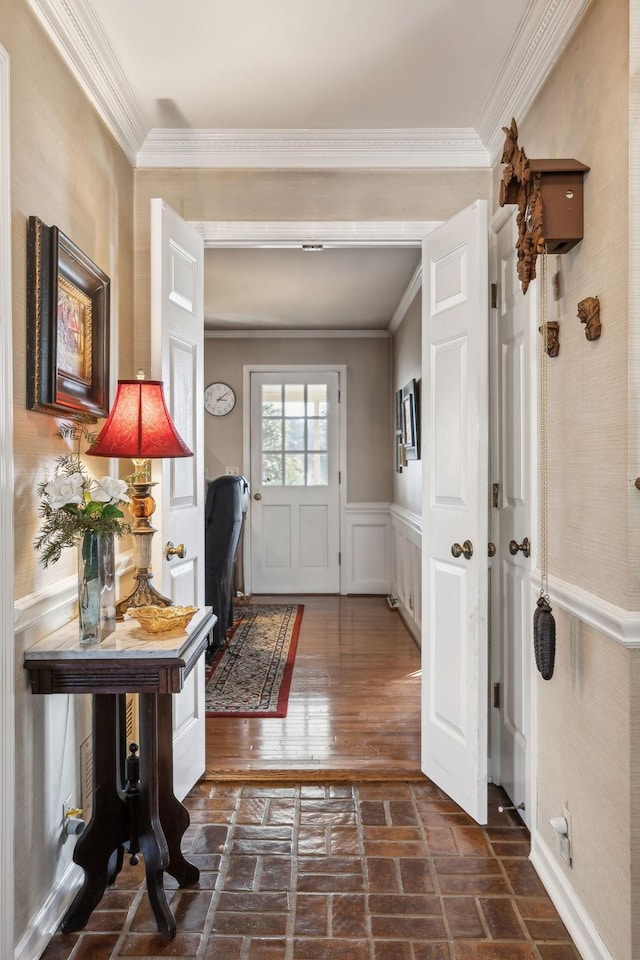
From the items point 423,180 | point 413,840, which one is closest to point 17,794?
point 413,840

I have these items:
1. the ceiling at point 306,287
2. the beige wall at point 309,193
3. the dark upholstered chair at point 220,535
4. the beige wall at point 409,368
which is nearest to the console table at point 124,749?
the beige wall at point 309,193

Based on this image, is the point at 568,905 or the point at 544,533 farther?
the point at 544,533

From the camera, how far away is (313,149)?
2.82 meters

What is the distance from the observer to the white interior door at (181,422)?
2430mm

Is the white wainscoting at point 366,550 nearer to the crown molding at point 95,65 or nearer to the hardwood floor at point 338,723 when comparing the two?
the hardwood floor at point 338,723

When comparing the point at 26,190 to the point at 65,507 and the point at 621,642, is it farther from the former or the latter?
the point at 621,642

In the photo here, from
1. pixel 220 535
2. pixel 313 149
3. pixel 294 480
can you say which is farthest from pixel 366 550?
pixel 313 149

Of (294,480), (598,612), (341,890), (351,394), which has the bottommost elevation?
(341,890)

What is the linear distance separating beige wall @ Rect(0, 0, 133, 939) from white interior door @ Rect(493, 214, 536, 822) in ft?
4.88

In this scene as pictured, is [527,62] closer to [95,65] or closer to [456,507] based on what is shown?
[95,65]

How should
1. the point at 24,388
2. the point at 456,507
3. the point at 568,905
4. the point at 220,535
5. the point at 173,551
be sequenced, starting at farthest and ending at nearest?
1. the point at 220,535
2. the point at 456,507
3. the point at 173,551
4. the point at 568,905
5. the point at 24,388

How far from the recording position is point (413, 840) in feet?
7.66

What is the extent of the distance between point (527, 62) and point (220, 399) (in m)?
4.80

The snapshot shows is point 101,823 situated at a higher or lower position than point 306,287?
lower
